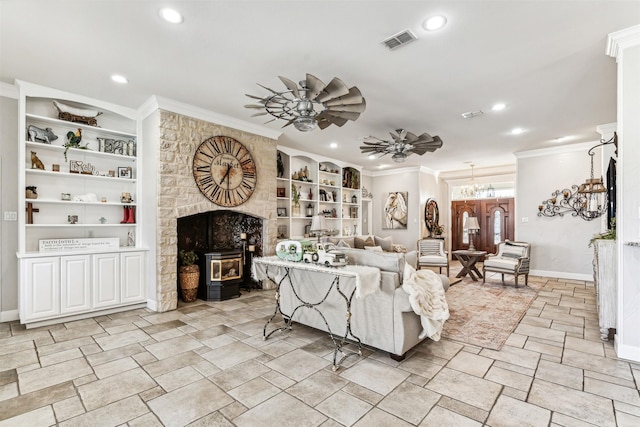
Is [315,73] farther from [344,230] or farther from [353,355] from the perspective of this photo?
[344,230]

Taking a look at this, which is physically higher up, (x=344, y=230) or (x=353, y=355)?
(x=344, y=230)

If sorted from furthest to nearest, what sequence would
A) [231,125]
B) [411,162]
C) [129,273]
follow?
→ [411,162] → [231,125] → [129,273]

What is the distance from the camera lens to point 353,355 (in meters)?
2.94

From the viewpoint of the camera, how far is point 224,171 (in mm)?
4867

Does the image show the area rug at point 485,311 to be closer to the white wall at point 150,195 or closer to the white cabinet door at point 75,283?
the white wall at point 150,195

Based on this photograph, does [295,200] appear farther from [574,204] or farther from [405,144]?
[574,204]

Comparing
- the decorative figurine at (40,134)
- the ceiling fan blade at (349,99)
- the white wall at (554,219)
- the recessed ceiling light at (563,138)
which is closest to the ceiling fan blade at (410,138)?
the ceiling fan blade at (349,99)

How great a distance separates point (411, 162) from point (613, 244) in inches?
217

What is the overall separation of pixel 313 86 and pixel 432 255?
5.35 meters

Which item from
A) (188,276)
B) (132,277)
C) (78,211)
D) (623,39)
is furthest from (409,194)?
(78,211)

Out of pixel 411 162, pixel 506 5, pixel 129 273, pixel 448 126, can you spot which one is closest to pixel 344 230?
pixel 411 162

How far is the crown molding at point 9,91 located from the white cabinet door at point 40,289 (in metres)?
2.07

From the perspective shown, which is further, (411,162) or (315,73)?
(411,162)

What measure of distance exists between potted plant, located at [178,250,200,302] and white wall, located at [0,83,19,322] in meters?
1.91
